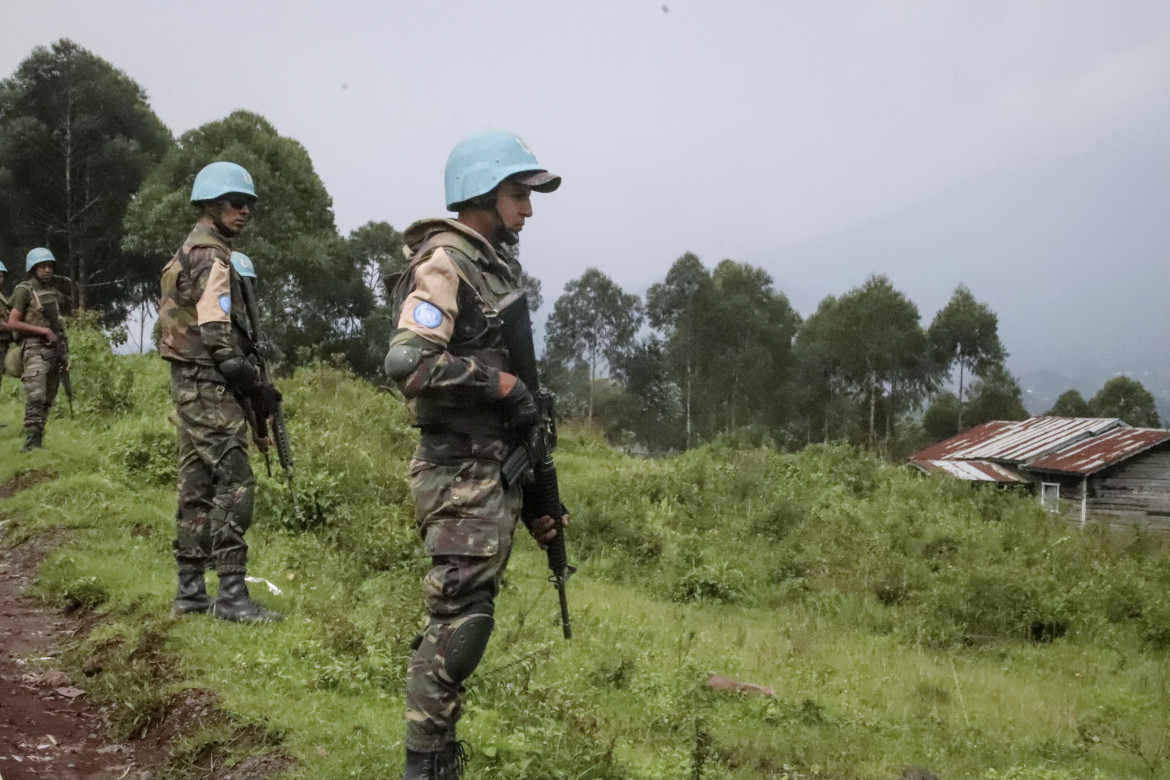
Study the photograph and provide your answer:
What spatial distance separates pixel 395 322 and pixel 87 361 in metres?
12.5

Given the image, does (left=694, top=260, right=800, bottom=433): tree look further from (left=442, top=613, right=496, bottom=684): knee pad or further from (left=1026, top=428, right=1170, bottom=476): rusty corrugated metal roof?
(left=442, top=613, right=496, bottom=684): knee pad

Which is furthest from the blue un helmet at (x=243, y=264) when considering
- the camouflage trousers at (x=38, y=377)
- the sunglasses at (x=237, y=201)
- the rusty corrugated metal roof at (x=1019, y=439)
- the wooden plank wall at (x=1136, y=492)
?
the rusty corrugated metal roof at (x=1019, y=439)

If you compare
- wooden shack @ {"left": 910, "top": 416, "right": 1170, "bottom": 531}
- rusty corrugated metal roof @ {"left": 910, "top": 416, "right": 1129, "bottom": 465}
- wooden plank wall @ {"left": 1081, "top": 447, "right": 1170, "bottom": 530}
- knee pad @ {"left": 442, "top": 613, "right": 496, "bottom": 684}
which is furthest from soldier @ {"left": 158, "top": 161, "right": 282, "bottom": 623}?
rusty corrugated metal roof @ {"left": 910, "top": 416, "right": 1129, "bottom": 465}

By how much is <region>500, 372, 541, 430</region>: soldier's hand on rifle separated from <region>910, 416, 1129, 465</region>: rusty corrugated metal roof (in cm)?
2226

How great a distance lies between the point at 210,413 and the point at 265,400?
1.35 feet

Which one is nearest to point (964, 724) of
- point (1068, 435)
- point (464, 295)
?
point (464, 295)

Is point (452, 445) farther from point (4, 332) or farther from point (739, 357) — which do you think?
point (739, 357)

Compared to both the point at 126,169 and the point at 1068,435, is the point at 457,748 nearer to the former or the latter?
the point at 1068,435

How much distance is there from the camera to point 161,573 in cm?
623

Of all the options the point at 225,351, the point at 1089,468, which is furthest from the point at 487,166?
the point at 1089,468

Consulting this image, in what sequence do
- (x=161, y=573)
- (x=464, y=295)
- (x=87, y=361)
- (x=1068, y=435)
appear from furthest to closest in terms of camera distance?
(x=1068, y=435) < (x=87, y=361) < (x=161, y=573) < (x=464, y=295)

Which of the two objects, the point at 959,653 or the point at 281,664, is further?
the point at 959,653

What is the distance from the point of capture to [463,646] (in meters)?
3.15

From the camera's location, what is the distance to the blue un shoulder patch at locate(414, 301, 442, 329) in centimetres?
312
